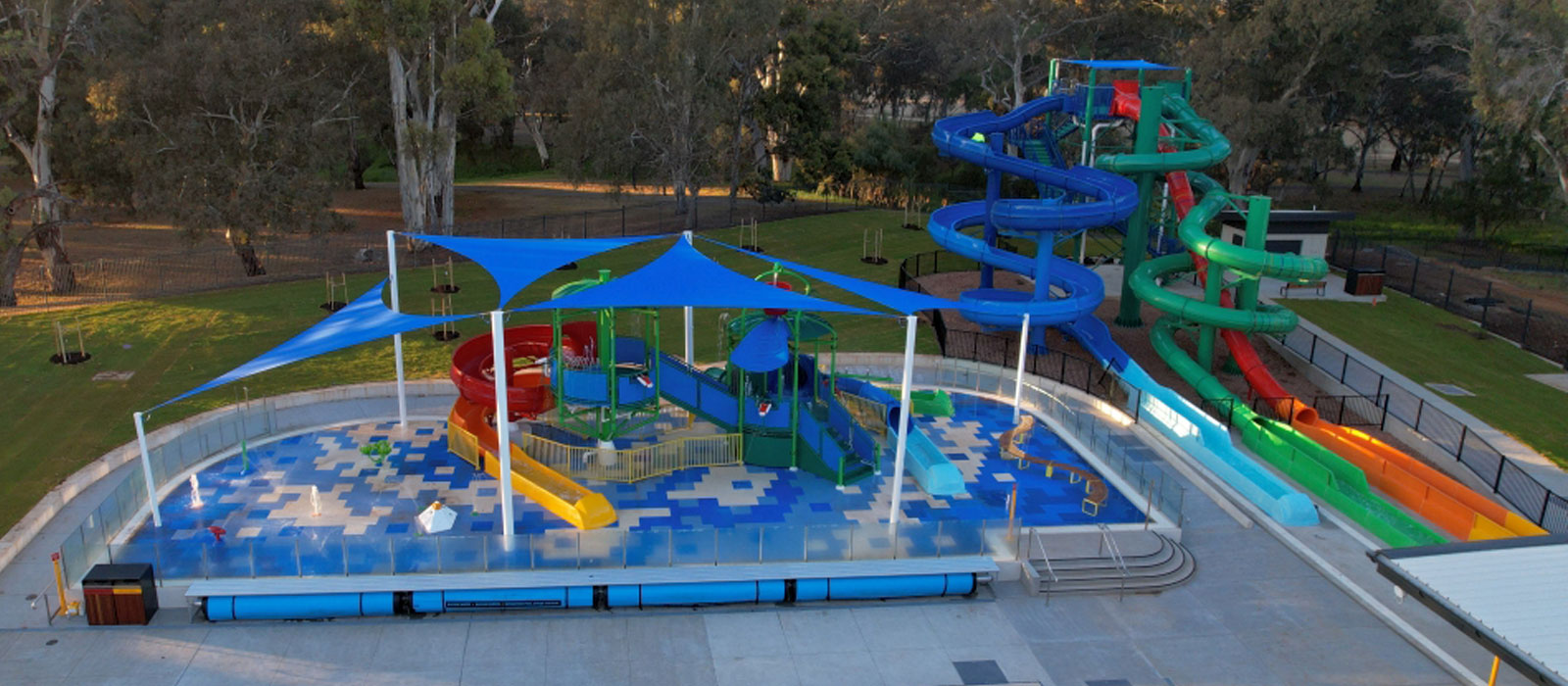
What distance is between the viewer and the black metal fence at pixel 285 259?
41.4m

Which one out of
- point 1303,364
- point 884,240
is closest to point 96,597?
point 1303,364

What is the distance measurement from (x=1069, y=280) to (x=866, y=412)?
974cm

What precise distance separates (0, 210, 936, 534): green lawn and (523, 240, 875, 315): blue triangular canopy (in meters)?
11.7

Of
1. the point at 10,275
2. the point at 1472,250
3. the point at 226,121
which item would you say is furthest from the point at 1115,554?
the point at 1472,250

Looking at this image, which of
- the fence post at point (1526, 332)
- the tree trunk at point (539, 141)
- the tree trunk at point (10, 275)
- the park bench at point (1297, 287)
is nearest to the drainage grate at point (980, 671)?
the park bench at point (1297, 287)

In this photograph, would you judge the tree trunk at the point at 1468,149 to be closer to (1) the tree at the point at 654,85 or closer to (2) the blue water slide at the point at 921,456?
(1) the tree at the point at 654,85

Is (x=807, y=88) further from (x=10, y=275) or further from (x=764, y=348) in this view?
(x=764, y=348)

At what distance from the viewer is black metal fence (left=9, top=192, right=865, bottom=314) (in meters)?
41.4

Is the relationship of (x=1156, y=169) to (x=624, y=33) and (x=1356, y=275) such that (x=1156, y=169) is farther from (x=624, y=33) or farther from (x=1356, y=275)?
(x=624, y=33)

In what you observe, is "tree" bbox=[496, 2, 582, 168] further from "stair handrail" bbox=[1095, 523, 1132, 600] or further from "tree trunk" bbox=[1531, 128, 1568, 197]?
"stair handrail" bbox=[1095, 523, 1132, 600]

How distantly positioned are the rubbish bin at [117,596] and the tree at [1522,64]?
166 ft

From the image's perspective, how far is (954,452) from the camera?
26.0 m

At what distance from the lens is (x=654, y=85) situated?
51219mm

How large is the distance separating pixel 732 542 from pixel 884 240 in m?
35.1
